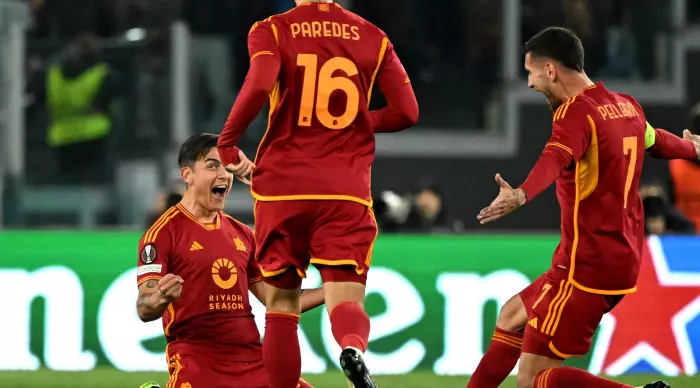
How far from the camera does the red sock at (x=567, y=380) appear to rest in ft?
18.8

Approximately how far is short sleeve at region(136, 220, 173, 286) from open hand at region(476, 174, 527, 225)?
1548 millimetres

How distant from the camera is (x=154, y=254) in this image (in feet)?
20.0

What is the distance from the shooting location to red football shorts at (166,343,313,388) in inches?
245

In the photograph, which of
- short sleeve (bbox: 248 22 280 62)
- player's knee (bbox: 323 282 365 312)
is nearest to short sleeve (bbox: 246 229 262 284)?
player's knee (bbox: 323 282 365 312)

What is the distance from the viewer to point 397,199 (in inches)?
451

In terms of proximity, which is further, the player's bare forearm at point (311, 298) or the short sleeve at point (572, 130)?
the player's bare forearm at point (311, 298)

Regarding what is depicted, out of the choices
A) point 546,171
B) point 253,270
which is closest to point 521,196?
point 546,171

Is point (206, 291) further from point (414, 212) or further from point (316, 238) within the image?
point (414, 212)

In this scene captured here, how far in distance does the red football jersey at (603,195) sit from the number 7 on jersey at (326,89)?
815 mm

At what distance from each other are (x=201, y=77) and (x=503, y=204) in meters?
7.04

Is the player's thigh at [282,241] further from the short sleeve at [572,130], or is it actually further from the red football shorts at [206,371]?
the short sleeve at [572,130]

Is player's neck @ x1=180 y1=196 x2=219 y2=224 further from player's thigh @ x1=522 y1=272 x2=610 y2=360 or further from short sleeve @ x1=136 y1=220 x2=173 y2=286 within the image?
player's thigh @ x1=522 y1=272 x2=610 y2=360

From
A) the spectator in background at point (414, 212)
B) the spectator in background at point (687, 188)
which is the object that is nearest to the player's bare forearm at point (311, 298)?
the spectator in background at point (414, 212)

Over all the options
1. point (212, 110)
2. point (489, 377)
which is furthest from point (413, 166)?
point (489, 377)
